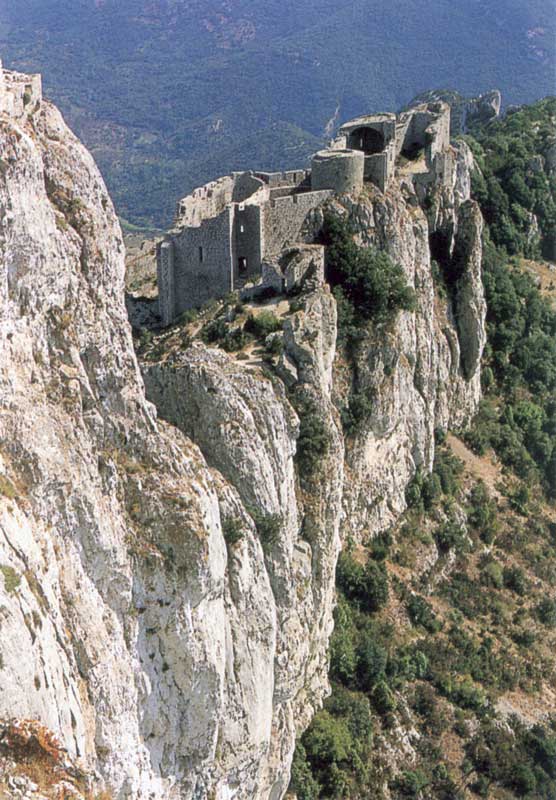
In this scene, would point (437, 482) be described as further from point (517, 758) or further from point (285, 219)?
point (285, 219)

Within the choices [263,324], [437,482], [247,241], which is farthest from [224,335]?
[437,482]

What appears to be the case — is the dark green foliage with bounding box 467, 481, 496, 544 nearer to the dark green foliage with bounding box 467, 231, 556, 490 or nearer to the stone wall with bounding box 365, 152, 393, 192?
the dark green foliage with bounding box 467, 231, 556, 490

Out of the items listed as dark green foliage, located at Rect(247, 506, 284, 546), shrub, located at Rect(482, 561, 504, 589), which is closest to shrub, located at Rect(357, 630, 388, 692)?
shrub, located at Rect(482, 561, 504, 589)

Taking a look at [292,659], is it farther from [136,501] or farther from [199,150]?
[199,150]

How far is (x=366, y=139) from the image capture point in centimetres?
5228

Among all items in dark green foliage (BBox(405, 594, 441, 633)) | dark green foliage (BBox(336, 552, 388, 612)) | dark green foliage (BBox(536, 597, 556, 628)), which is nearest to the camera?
dark green foliage (BBox(336, 552, 388, 612))

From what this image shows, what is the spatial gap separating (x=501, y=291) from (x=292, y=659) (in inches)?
1324

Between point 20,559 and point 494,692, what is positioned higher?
point 20,559

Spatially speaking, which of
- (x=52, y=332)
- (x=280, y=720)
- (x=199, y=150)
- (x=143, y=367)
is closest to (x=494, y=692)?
(x=280, y=720)

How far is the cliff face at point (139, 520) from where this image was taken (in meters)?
22.5

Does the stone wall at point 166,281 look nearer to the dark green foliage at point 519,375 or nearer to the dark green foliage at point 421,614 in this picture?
the dark green foliage at point 421,614

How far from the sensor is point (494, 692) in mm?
46688

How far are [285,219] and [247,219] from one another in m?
2.41

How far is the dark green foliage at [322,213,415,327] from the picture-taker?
43.1 meters
